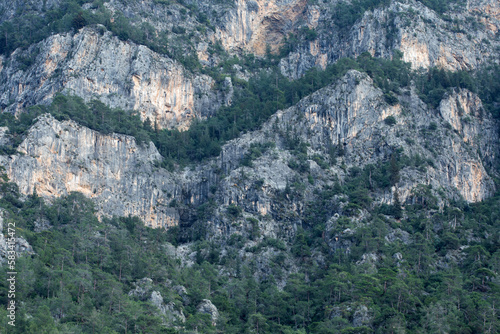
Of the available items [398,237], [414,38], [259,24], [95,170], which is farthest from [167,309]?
[259,24]

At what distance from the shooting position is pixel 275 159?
107 m

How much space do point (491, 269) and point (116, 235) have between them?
47.1 metres

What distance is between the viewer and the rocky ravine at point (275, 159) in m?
97.5

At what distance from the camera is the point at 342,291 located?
265ft

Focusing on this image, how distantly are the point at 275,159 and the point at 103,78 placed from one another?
31.6 m

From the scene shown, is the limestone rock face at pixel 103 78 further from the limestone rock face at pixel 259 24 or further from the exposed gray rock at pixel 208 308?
the exposed gray rock at pixel 208 308

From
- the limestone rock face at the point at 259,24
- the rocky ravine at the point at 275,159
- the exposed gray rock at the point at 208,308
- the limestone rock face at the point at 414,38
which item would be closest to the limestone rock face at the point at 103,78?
the rocky ravine at the point at 275,159

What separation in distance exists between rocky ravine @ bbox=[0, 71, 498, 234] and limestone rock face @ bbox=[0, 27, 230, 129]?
440 inches

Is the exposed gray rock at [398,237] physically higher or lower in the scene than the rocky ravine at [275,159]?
lower

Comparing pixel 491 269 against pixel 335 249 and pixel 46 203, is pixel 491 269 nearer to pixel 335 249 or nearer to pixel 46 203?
pixel 335 249

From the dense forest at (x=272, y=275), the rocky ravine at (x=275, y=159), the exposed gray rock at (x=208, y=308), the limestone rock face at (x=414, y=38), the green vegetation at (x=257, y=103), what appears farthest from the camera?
the limestone rock face at (x=414, y=38)

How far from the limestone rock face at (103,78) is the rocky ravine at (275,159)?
11165mm

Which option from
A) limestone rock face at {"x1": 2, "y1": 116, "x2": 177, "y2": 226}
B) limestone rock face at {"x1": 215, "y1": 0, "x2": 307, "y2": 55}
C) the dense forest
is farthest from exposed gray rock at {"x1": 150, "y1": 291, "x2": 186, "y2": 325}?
limestone rock face at {"x1": 215, "y1": 0, "x2": 307, "y2": 55}

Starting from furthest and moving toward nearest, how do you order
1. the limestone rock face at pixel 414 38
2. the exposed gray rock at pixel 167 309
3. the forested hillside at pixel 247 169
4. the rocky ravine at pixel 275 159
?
the limestone rock face at pixel 414 38, the rocky ravine at pixel 275 159, the forested hillside at pixel 247 169, the exposed gray rock at pixel 167 309
